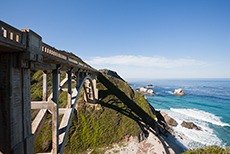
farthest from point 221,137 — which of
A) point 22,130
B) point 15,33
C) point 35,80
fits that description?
point 35,80

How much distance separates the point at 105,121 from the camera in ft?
60.1

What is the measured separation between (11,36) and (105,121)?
17.8 m

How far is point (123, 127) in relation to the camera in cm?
1834

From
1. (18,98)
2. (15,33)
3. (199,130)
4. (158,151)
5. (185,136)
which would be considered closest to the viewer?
(15,33)

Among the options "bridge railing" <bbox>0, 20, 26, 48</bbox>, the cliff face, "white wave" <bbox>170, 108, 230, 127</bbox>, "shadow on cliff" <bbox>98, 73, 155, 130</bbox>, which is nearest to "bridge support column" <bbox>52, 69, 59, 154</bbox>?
"bridge railing" <bbox>0, 20, 26, 48</bbox>

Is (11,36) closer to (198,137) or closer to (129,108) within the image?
(129,108)

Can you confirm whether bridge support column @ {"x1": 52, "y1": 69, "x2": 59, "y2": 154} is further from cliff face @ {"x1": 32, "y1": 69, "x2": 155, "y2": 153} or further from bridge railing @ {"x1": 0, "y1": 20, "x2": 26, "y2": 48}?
cliff face @ {"x1": 32, "y1": 69, "x2": 155, "y2": 153}

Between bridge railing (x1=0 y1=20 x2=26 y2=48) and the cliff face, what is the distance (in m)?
14.9

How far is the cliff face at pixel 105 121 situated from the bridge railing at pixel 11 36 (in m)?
14.9

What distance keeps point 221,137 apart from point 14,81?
114 ft

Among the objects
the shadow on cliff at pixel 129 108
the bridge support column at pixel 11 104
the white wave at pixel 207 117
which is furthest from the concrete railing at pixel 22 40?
the white wave at pixel 207 117

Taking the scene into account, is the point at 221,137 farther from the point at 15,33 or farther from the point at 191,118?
the point at 15,33

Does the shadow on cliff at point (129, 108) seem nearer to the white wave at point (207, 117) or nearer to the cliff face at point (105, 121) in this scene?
the cliff face at point (105, 121)

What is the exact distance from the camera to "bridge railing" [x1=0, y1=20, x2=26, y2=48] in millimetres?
2854
